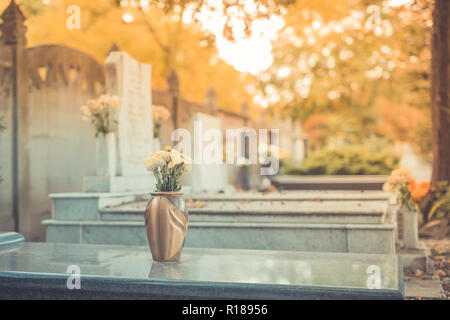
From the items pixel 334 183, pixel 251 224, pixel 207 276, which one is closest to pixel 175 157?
pixel 207 276

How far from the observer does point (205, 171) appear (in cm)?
1245

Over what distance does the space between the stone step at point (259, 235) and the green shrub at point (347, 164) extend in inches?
410

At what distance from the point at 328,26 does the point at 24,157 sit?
18.7 metres

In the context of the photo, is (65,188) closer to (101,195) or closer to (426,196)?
(101,195)

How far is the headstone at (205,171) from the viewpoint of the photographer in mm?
12055

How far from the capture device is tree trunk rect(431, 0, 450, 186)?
30.6ft

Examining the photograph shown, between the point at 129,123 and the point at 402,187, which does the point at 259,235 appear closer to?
the point at 402,187

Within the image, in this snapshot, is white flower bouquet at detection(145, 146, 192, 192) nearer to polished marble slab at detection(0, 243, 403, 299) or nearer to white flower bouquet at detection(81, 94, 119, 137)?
polished marble slab at detection(0, 243, 403, 299)

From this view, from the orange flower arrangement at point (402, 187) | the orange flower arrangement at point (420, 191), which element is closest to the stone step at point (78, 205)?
the orange flower arrangement at point (402, 187)

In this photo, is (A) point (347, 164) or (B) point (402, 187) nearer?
(B) point (402, 187)

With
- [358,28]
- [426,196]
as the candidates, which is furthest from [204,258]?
[358,28]

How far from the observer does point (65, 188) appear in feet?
31.4

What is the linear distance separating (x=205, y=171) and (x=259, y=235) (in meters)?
5.93

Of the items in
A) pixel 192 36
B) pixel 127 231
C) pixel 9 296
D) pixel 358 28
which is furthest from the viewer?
pixel 358 28
